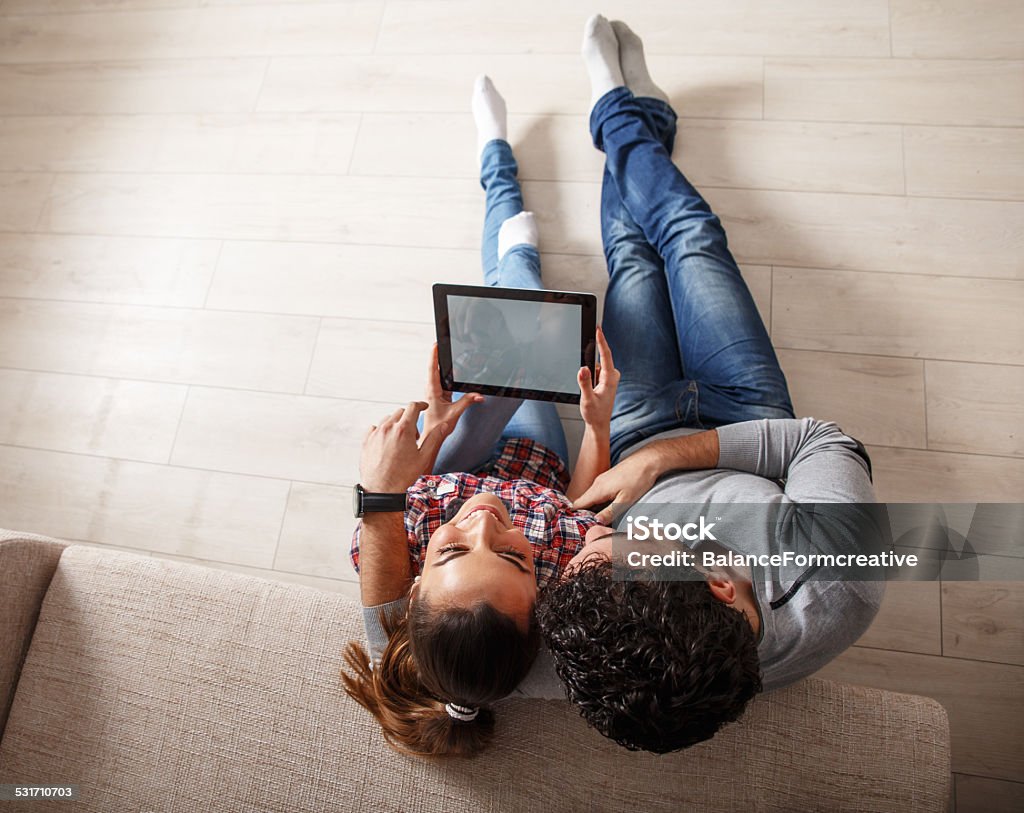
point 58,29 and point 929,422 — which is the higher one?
point 58,29

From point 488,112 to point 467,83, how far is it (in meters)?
0.20

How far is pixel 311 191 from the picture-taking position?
5.51 feet

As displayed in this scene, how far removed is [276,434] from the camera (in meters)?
1.49

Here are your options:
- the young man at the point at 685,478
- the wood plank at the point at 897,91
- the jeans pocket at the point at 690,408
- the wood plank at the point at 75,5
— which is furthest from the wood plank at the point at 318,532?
the wood plank at the point at 75,5

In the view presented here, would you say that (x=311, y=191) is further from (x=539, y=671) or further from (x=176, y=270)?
(x=539, y=671)

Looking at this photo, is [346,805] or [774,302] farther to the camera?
[774,302]

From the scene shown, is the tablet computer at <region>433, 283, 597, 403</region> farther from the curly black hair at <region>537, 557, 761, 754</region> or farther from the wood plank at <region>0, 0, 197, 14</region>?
the wood plank at <region>0, 0, 197, 14</region>

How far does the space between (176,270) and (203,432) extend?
430 mm

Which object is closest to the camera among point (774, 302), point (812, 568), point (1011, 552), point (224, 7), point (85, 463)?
point (812, 568)

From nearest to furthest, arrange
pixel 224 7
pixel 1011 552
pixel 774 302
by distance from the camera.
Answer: pixel 1011 552 < pixel 774 302 < pixel 224 7

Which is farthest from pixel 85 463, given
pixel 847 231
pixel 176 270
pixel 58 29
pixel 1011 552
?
pixel 1011 552

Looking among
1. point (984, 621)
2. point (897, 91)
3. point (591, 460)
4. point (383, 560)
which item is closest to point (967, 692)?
point (984, 621)

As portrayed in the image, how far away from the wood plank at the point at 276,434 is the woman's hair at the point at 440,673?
536 millimetres

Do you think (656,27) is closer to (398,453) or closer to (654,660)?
(398,453)
